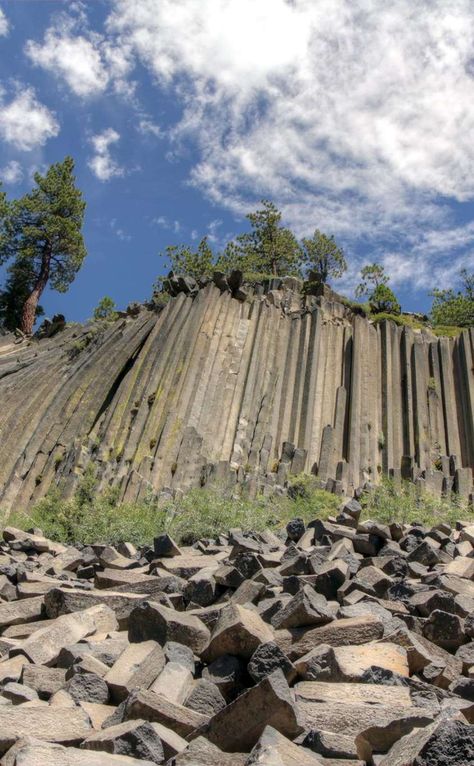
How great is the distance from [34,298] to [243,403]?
21289 millimetres

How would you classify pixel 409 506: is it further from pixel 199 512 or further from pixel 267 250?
pixel 267 250

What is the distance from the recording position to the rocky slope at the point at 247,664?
297 centimetres

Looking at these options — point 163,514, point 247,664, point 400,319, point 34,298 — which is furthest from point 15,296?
point 247,664

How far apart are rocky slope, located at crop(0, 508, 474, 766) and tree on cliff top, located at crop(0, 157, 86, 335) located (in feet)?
104

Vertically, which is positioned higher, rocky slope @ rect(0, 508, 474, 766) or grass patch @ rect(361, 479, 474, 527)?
grass patch @ rect(361, 479, 474, 527)

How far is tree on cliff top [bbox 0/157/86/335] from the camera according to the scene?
35.9 m

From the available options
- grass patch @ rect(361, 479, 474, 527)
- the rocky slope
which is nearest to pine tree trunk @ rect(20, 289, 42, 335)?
grass patch @ rect(361, 479, 474, 527)

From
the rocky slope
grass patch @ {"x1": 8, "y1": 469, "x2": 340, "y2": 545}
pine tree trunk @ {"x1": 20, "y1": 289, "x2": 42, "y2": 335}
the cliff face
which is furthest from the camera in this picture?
pine tree trunk @ {"x1": 20, "y1": 289, "x2": 42, "y2": 335}

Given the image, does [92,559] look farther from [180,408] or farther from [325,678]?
[180,408]

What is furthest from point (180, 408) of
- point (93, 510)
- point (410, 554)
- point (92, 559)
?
point (410, 554)

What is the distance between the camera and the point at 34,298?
36188 millimetres

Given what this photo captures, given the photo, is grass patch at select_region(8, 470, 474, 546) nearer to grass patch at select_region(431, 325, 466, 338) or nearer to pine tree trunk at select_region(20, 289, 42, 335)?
grass patch at select_region(431, 325, 466, 338)

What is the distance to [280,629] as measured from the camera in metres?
4.34

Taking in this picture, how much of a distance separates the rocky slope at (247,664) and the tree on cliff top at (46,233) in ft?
104
